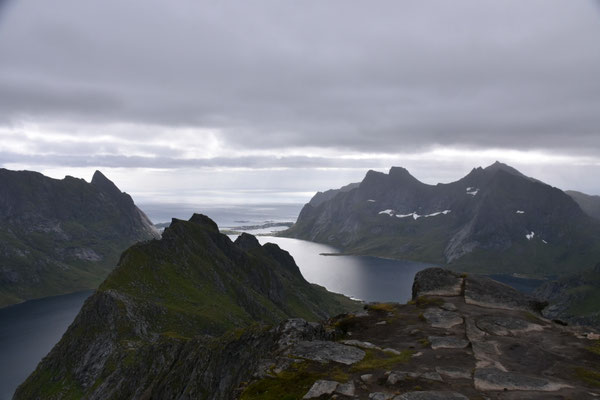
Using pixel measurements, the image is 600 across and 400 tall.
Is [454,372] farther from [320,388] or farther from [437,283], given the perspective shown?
[437,283]

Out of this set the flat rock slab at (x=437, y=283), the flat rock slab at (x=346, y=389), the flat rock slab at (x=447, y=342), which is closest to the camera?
the flat rock slab at (x=346, y=389)

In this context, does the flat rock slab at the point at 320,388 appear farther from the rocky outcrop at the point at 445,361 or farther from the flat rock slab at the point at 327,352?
the flat rock slab at the point at 327,352

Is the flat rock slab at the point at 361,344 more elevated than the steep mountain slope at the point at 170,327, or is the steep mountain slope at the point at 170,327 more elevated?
the flat rock slab at the point at 361,344

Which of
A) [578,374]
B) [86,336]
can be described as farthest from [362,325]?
[86,336]

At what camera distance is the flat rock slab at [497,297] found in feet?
153

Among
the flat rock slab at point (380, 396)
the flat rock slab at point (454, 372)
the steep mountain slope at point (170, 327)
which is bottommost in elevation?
the steep mountain slope at point (170, 327)

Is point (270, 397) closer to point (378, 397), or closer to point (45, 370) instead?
point (378, 397)

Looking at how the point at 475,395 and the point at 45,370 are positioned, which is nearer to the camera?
the point at 475,395

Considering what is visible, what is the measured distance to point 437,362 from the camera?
95.8 feet

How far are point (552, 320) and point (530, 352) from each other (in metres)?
14.0

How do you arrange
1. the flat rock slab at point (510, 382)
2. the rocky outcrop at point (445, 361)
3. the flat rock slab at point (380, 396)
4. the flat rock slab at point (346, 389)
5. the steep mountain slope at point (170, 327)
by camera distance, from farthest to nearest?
1. the steep mountain slope at point (170, 327)
2. the flat rock slab at point (510, 382)
3. the rocky outcrop at point (445, 361)
4. the flat rock slab at point (346, 389)
5. the flat rock slab at point (380, 396)

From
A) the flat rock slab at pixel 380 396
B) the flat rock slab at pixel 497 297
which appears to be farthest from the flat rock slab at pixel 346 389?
the flat rock slab at pixel 497 297

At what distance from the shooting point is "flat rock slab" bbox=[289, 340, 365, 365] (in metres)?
30.1

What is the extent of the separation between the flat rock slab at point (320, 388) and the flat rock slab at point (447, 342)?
37.8 feet
